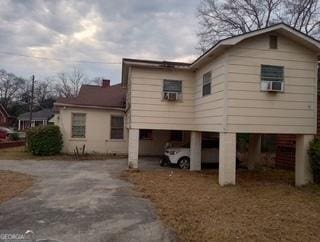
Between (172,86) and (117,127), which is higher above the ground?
(172,86)

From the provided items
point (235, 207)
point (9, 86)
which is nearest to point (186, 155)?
point (235, 207)

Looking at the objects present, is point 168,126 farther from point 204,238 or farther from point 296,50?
point 204,238

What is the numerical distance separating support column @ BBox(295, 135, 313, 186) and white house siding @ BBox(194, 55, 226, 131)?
2838 millimetres

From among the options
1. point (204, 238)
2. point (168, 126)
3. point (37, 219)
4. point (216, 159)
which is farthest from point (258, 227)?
point (216, 159)

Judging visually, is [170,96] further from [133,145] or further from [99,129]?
[99,129]

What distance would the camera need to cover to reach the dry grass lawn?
21.3ft

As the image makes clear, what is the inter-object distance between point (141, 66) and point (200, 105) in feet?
→ 9.52

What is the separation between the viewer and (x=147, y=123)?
14.8 metres

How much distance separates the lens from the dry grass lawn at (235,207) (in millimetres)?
6488

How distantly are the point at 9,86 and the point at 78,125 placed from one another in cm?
7061

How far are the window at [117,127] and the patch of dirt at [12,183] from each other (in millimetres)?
9184

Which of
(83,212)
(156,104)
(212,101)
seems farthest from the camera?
(156,104)

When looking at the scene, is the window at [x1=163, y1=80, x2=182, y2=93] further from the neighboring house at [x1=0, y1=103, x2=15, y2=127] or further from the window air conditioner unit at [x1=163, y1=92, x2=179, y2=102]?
the neighboring house at [x1=0, y1=103, x2=15, y2=127]

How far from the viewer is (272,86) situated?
11.4m
